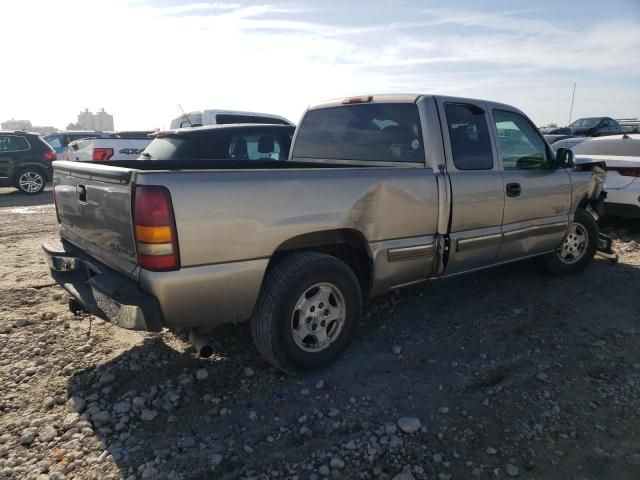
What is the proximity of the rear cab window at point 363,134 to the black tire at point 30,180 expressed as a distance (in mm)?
10932

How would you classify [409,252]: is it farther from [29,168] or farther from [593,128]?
[593,128]

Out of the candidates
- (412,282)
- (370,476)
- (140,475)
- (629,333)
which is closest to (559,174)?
(629,333)

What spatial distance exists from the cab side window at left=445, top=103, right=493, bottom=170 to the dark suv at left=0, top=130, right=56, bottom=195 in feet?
40.0

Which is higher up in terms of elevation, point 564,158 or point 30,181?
point 564,158

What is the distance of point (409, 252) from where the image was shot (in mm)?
3480

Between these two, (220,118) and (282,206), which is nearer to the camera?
(282,206)

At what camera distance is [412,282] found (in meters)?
3.67

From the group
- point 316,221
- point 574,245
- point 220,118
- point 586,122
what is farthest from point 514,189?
point 586,122

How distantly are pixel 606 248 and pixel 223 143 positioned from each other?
5.22 meters

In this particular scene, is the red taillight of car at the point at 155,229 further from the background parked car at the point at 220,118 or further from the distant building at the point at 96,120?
the distant building at the point at 96,120

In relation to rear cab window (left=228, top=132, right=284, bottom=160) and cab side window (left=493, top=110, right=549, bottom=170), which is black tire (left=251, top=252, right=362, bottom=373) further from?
rear cab window (left=228, top=132, right=284, bottom=160)

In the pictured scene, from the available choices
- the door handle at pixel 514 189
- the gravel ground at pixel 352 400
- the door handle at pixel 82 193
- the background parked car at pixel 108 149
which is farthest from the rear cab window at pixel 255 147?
the background parked car at pixel 108 149

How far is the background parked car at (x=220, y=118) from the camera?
31.6ft

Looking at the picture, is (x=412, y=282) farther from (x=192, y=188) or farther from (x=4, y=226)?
(x=4, y=226)
